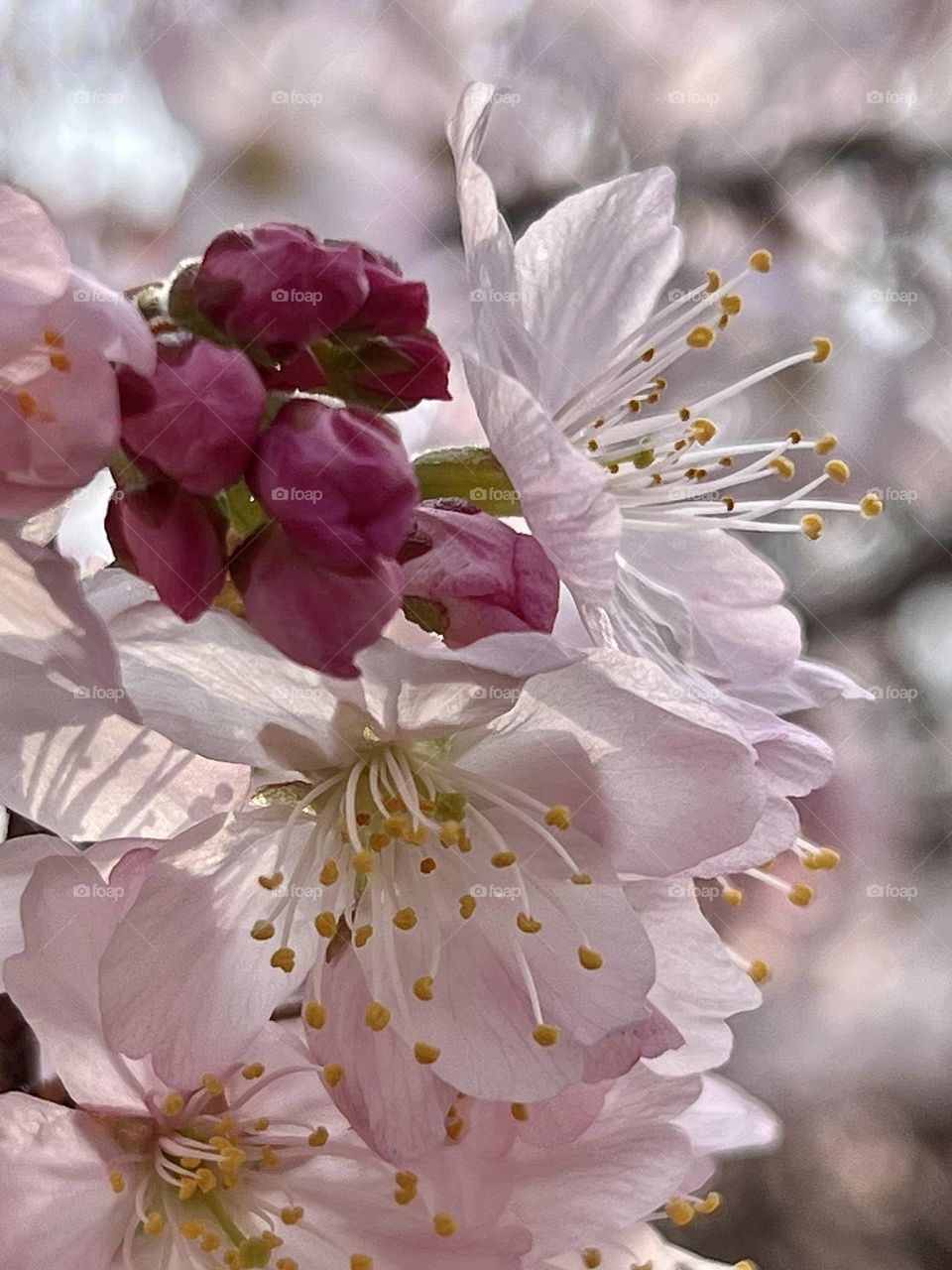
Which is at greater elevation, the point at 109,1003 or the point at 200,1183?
the point at 109,1003

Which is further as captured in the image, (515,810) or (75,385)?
(515,810)

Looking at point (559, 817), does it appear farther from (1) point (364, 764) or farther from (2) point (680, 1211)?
(2) point (680, 1211)

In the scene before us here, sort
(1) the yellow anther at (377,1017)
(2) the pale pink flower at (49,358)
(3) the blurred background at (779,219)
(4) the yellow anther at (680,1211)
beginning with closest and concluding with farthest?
1. (2) the pale pink flower at (49,358)
2. (1) the yellow anther at (377,1017)
3. (4) the yellow anther at (680,1211)
4. (3) the blurred background at (779,219)

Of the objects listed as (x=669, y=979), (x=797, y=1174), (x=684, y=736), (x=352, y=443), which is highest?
(x=352, y=443)

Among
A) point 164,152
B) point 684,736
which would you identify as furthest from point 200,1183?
point 164,152

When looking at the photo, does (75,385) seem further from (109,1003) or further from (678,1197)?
(678,1197)

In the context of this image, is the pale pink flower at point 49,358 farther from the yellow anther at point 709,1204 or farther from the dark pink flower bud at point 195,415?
the yellow anther at point 709,1204

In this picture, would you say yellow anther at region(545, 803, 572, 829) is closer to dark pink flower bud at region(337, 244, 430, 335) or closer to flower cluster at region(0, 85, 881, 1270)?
flower cluster at region(0, 85, 881, 1270)

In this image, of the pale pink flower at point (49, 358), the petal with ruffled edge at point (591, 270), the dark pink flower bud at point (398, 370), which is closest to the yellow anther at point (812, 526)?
the petal with ruffled edge at point (591, 270)
